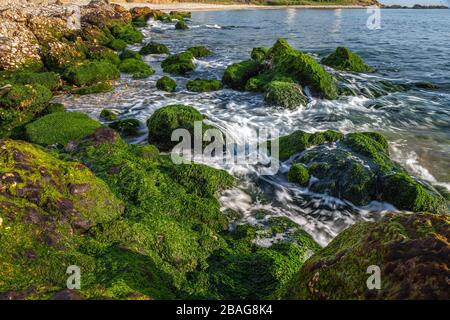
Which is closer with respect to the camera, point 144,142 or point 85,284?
point 85,284

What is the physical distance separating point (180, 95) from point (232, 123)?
4.85 m

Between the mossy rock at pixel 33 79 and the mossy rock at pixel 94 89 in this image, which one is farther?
the mossy rock at pixel 94 89

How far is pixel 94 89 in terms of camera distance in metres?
17.2

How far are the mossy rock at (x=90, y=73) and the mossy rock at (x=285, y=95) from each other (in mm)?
8766

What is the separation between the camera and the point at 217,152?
11.2m

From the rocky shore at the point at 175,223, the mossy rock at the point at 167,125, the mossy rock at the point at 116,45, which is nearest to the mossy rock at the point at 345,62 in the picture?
the rocky shore at the point at 175,223

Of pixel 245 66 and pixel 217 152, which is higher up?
pixel 245 66

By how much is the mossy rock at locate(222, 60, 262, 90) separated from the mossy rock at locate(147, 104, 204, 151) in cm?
786

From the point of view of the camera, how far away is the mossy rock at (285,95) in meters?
16.1

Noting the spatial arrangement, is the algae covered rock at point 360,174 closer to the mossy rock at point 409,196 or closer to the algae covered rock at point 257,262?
the mossy rock at point 409,196

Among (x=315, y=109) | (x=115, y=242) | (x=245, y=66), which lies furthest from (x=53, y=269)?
(x=245, y=66)

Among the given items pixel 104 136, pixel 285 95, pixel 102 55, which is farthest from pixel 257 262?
pixel 102 55

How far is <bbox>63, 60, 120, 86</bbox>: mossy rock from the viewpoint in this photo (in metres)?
17.5
